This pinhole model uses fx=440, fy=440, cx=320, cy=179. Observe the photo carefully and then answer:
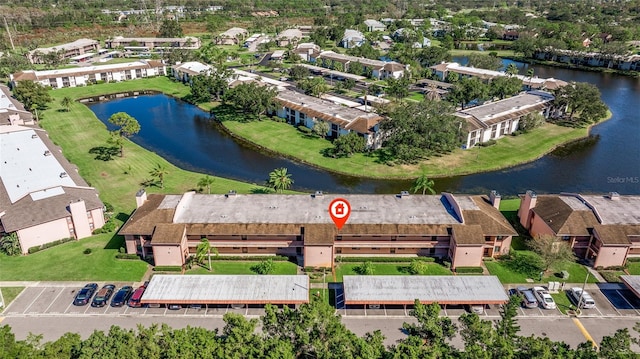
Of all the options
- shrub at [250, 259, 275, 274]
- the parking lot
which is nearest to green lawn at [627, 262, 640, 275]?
the parking lot

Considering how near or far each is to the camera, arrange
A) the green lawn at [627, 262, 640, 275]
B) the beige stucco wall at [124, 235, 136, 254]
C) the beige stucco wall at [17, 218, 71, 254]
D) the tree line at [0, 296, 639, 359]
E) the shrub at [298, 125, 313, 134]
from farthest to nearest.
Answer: the shrub at [298, 125, 313, 134] → the beige stucco wall at [17, 218, 71, 254] → the beige stucco wall at [124, 235, 136, 254] → the green lawn at [627, 262, 640, 275] → the tree line at [0, 296, 639, 359]

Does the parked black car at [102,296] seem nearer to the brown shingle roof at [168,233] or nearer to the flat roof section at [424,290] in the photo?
the brown shingle roof at [168,233]

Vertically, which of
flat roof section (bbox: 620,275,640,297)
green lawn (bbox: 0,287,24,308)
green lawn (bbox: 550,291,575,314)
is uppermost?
flat roof section (bbox: 620,275,640,297)

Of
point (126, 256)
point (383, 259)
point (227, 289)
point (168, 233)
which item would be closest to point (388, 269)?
point (383, 259)

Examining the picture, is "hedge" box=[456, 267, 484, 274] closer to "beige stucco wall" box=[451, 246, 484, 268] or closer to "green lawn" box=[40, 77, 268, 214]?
"beige stucco wall" box=[451, 246, 484, 268]

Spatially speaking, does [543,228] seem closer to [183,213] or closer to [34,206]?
[183,213]

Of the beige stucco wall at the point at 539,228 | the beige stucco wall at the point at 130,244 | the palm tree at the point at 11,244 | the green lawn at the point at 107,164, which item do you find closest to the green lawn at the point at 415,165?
the green lawn at the point at 107,164

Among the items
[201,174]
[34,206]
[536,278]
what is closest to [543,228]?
[536,278]
